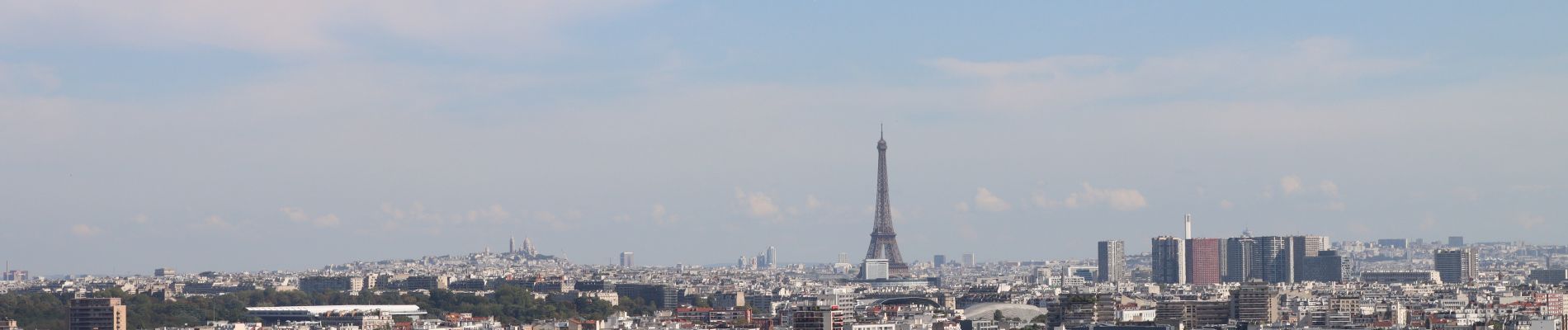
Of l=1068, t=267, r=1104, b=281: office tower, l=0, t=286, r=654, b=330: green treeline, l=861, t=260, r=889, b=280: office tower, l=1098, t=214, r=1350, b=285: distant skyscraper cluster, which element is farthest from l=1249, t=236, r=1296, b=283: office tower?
l=0, t=286, r=654, b=330: green treeline

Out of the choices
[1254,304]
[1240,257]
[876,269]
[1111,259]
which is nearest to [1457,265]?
[1240,257]

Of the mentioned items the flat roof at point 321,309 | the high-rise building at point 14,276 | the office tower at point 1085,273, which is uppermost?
the high-rise building at point 14,276

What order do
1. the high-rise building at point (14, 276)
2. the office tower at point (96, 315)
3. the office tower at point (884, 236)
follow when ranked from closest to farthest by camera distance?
the office tower at point (96, 315)
the office tower at point (884, 236)
the high-rise building at point (14, 276)

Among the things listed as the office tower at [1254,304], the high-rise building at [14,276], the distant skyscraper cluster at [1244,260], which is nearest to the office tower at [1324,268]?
the distant skyscraper cluster at [1244,260]

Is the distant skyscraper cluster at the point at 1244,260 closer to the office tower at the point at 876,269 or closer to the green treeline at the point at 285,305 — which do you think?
the office tower at the point at 876,269

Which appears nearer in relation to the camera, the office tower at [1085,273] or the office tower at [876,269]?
the office tower at [876,269]

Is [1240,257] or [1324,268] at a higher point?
[1240,257]

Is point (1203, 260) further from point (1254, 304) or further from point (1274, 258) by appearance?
point (1254, 304)

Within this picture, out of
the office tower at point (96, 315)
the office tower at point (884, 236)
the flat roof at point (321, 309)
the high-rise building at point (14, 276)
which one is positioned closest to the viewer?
the office tower at point (96, 315)
